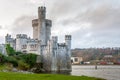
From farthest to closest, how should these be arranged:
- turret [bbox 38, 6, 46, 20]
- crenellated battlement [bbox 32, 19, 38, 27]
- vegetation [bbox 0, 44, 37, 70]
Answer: crenellated battlement [bbox 32, 19, 38, 27], turret [bbox 38, 6, 46, 20], vegetation [bbox 0, 44, 37, 70]

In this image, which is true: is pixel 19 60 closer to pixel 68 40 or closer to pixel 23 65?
pixel 23 65

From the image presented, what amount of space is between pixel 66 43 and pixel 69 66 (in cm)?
907

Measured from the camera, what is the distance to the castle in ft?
362

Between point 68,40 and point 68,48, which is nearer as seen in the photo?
point 68,48

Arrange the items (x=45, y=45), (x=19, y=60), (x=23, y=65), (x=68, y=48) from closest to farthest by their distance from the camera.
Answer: (x=23, y=65)
(x=19, y=60)
(x=45, y=45)
(x=68, y=48)

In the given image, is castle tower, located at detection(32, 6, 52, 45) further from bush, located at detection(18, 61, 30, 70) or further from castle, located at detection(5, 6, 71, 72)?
bush, located at detection(18, 61, 30, 70)

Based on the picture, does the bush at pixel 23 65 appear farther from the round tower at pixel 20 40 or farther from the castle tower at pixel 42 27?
the castle tower at pixel 42 27

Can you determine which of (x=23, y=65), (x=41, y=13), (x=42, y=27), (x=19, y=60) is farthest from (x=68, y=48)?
(x=23, y=65)

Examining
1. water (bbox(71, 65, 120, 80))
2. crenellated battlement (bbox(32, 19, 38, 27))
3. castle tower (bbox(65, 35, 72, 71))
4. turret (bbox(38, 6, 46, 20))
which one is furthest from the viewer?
crenellated battlement (bbox(32, 19, 38, 27))

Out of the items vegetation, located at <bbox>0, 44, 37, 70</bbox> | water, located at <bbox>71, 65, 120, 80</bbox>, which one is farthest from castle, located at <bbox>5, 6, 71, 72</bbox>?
water, located at <bbox>71, 65, 120, 80</bbox>

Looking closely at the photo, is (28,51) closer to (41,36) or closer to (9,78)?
(41,36)

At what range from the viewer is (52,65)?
109125mm

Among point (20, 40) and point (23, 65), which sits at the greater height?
point (20, 40)

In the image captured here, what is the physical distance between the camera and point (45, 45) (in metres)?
114
